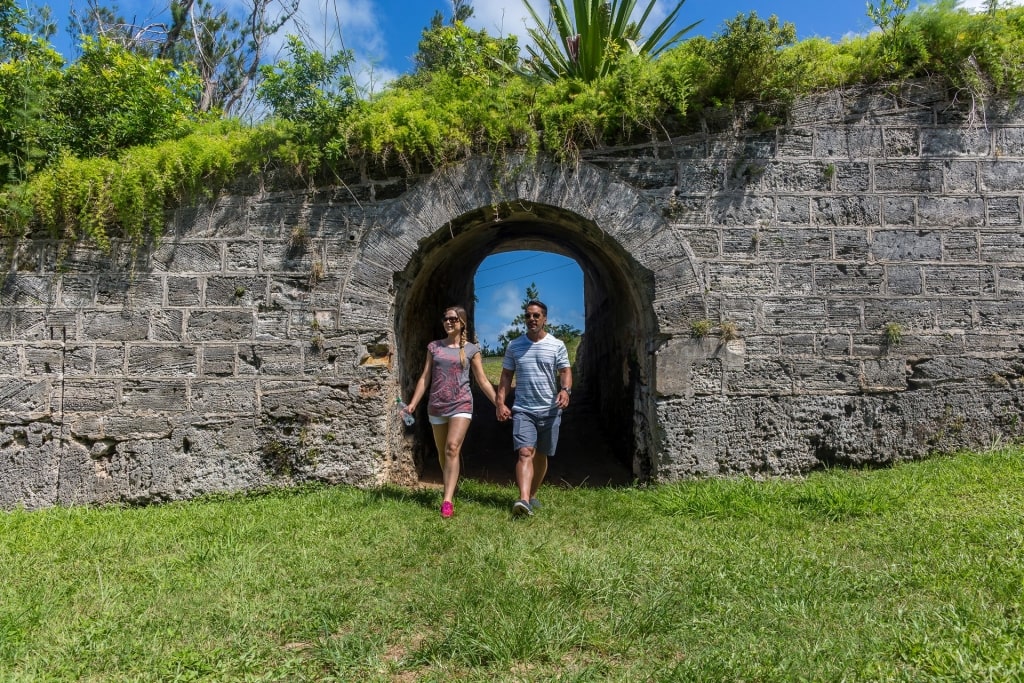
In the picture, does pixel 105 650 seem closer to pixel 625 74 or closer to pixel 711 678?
pixel 711 678

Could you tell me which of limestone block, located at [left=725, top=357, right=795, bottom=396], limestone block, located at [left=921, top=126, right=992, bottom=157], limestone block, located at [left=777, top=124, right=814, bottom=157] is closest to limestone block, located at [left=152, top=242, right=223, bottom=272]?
limestone block, located at [left=725, top=357, right=795, bottom=396]

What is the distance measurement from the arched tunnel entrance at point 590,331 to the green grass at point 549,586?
4.57 feet

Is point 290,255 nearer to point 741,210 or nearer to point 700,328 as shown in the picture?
point 700,328

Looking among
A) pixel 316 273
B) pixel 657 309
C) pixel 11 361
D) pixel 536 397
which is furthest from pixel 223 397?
pixel 657 309

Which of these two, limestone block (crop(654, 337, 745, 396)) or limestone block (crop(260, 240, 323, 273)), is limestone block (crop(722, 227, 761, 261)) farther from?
limestone block (crop(260, 240, 323, 273))

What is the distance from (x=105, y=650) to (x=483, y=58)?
5.00m

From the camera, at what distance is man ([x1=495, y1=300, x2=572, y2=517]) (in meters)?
4.73

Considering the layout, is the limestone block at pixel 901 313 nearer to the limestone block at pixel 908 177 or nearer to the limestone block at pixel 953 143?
the limestone block at pixel 908 177

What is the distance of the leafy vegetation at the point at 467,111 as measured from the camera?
522cm

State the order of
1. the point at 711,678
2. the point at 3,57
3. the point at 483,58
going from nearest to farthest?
the point at 711,678
the point at 483,58
the point at 3,57

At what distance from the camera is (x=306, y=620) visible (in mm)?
2994

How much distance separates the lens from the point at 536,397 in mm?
4766

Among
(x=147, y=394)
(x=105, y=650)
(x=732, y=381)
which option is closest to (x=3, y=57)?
(x=147, y=394)

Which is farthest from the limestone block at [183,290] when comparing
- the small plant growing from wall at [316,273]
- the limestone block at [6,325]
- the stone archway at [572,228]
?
the stone archway at [572,228]
